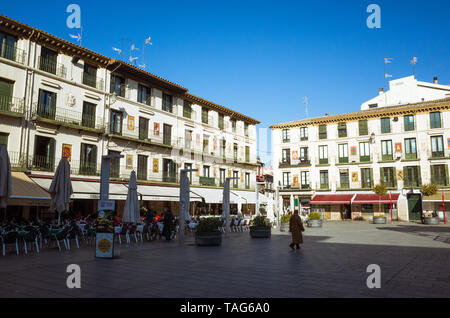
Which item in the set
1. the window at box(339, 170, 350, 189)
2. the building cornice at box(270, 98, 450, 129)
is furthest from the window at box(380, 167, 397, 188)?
the building cornice at box(270, 98, 450, 129)

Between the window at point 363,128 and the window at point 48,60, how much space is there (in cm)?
3466

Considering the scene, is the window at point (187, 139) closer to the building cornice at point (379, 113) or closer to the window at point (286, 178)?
the window at point (286, 178)

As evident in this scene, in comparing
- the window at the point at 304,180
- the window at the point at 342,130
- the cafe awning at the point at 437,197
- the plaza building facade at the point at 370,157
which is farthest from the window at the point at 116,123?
the cafe awning at the point at 437,197

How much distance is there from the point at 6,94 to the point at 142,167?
36.9 ft

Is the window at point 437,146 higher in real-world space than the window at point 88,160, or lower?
higher

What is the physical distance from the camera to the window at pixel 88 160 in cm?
2416

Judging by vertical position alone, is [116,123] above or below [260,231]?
above

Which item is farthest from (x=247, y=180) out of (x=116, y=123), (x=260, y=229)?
(x=260, y=229)

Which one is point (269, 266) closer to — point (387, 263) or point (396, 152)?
point (387, 263)

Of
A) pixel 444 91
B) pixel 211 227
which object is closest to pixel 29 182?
pixel 211 227

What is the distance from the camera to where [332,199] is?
41344 mm

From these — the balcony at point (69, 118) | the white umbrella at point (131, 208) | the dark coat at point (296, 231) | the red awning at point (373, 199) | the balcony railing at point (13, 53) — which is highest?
the balcony railing at point (13, 53)

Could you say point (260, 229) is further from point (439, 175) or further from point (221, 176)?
point (439, 175)

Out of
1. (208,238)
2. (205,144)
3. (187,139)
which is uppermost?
(187,139)
